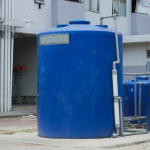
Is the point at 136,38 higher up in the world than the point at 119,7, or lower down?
lower down

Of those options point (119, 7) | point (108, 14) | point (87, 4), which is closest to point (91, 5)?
point (87, 4)

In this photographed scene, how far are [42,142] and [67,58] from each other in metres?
1.99

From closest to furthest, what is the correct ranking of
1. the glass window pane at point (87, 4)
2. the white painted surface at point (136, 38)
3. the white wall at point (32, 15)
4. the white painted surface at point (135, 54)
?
the white wall at point (32, 15) < the glass window pane at point (87, 4) < the white painted surface at point (136, 38) < the white painted surface at point (135, 54)

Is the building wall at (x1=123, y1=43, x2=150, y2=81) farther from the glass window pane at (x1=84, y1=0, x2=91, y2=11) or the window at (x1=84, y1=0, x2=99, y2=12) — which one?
the glass window pane at (x1=84, y1=0, x2=91, y2=11)

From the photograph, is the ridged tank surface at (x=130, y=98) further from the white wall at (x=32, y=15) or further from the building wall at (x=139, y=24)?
the building wall at (x=139, y=24)

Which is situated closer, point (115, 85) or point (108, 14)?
point (115, 85)

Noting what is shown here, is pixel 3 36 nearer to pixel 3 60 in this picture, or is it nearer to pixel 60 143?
pixel 3 60

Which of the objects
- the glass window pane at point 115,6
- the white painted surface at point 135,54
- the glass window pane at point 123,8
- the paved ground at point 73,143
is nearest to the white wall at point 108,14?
the glass window pane at point 123,8

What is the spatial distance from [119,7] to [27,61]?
23.3 feet

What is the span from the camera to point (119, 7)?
86.7ft

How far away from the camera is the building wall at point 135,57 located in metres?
26.2

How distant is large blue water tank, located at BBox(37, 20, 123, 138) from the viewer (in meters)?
9.33

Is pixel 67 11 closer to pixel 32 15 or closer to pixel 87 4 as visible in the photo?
pixel 32 15

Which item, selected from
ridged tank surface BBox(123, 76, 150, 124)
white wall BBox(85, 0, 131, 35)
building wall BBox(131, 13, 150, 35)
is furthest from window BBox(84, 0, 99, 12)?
ridged tank surface BBox(123, 76, 150, 124)
